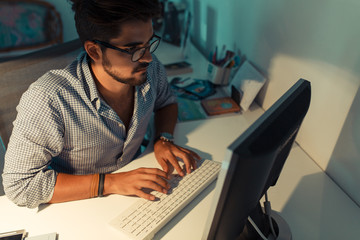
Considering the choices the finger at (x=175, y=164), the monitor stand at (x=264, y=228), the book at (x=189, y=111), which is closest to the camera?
the monitor stand at (x=264, y=228)

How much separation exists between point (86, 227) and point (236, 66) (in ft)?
3.95

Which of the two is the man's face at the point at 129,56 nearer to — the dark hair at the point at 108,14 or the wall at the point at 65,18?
the dark hair at the point at 108,14

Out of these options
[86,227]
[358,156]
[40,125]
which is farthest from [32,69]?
[358,156]

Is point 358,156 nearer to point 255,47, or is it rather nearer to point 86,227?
point 255,47

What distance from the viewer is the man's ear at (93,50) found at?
0.96 metres

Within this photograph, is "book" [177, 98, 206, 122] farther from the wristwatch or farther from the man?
the man

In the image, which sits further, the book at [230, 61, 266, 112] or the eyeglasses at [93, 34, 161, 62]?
the book at [230, 61, 266, 112]

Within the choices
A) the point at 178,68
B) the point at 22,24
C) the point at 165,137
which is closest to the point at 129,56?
the point at 165,137

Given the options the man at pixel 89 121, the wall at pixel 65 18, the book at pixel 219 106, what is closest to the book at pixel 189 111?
the book at pixel 219 106

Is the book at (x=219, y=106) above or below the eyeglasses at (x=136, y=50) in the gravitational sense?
below

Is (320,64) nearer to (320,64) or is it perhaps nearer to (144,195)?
(320,64)

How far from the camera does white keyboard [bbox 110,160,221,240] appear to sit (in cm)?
82

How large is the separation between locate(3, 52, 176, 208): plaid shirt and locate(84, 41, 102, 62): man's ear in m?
0.05

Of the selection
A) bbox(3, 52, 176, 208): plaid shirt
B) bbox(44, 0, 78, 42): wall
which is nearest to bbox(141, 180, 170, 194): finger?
bbox(3, 52, 176, 208): plaid shirt
